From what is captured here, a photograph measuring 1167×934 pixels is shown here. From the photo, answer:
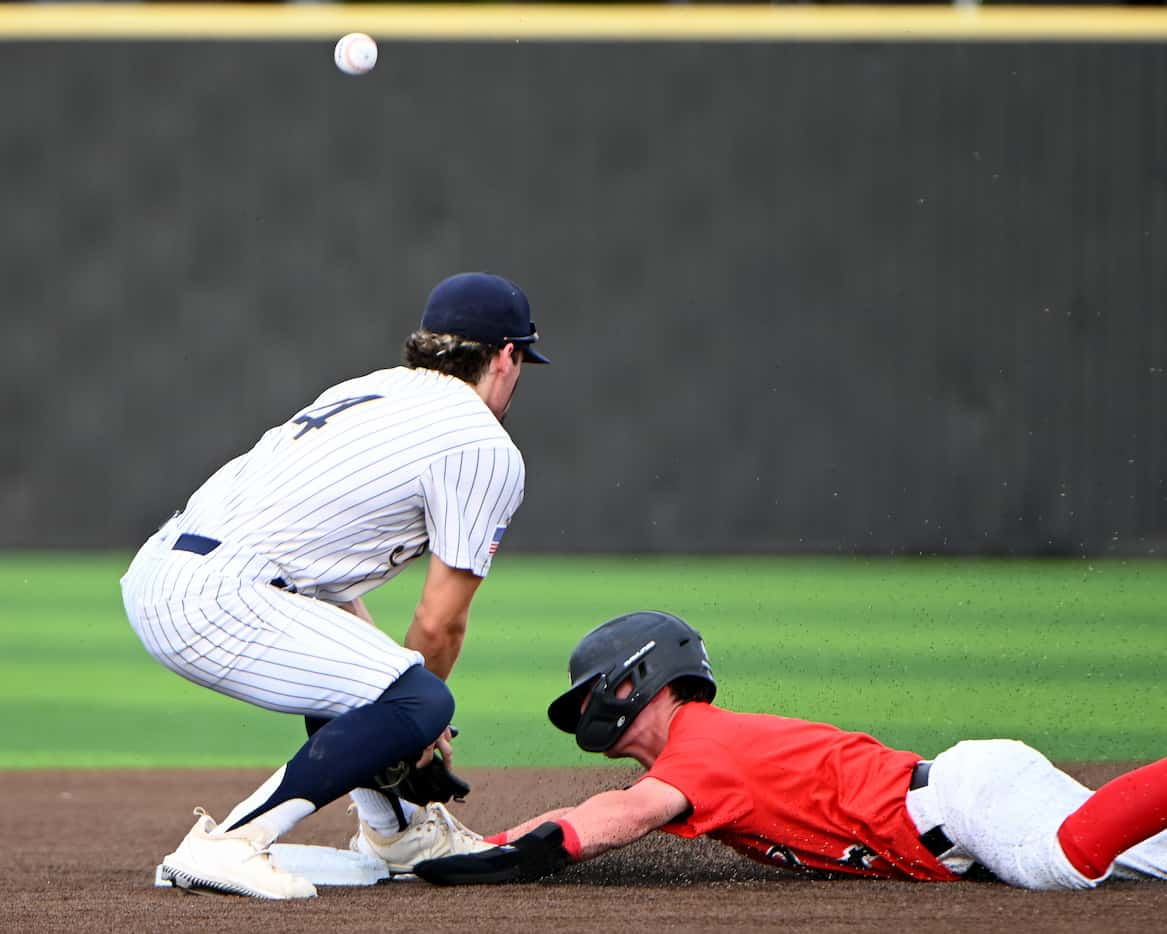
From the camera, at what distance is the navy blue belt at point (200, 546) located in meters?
3.75

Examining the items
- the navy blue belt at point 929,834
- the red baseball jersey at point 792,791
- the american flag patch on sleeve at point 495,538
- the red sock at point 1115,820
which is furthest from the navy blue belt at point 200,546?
the red sock at point 1115,820

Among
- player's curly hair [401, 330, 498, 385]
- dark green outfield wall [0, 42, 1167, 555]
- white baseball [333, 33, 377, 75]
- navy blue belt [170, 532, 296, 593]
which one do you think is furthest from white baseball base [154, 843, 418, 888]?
dark green outfield wall [0, 42, 1167, 555]

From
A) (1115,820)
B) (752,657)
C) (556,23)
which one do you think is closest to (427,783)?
(1115,820)

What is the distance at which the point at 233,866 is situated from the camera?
361cm

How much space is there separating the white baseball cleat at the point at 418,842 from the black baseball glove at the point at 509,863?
20 centimetres

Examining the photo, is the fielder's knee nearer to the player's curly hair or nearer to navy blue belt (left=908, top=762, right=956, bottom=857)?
the player's curly hair

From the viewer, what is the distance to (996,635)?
30.2 feet

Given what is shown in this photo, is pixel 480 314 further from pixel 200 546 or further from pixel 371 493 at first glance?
pixel 200 546

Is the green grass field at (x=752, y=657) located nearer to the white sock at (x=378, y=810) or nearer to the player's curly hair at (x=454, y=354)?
the white sock at (x=378, y=810)

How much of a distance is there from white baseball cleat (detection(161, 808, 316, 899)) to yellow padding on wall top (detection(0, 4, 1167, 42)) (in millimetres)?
10889

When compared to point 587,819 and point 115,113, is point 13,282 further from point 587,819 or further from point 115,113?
point 587,819

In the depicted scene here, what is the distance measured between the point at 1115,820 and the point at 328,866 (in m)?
1.80

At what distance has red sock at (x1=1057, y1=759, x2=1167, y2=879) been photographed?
3.40m

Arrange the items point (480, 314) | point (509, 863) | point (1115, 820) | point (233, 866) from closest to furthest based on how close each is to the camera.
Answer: point (1115, 820), point (233, 866), point (509, 863), point (480, 314)
